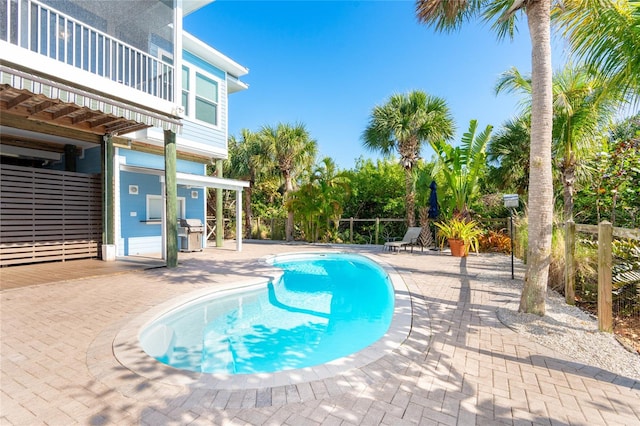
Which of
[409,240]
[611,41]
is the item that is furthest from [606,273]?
[409,240]

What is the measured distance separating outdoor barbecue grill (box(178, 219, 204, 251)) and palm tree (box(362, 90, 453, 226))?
9.40 m

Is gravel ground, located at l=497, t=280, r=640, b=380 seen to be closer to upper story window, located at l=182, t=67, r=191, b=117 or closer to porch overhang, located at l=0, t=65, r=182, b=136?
porch overhang, located at l=0, t=65, r=182, b=136

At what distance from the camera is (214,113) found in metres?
13.3

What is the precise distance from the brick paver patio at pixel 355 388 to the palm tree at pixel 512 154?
9.57m

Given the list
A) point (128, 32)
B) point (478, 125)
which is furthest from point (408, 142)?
point (128, 32)

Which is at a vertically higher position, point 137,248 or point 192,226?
point 192,226

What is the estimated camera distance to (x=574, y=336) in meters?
3.95

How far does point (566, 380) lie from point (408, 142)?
40.3ft

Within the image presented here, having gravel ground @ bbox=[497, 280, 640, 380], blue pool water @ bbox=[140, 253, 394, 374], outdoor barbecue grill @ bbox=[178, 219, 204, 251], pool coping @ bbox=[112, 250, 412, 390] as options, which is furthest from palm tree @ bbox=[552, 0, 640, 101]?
outdoor barbecue grill @ bbox=[178, 219, 204, 251]

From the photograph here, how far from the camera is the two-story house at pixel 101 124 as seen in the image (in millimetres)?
6457

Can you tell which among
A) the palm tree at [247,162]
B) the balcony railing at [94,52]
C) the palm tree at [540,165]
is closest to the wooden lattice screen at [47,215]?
the balcony railing at [94,52]

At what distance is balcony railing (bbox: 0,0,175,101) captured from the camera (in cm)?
654

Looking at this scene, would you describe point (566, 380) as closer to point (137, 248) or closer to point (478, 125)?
point (478, 125)

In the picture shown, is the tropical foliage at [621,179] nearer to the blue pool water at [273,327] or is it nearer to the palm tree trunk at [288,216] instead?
the blue pool water at [273,327]
